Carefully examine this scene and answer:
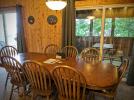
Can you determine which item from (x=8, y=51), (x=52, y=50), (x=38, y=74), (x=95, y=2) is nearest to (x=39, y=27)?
(x=52, y=50)

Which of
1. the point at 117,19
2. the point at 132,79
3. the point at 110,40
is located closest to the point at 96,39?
the point at 110,40

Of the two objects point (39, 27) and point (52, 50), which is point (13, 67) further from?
point (39, 27)

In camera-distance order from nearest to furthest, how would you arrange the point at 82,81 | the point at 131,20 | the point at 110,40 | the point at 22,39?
the point at 82,81
the point at 131,20
the point at 110,40
the point at 22,39

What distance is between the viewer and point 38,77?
2133mm

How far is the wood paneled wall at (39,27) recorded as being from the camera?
4270 millimetres

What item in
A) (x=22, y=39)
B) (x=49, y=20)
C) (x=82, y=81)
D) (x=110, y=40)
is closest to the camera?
(x=82, y=81)

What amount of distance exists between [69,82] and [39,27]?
9.82ft

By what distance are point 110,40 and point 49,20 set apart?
187 cm

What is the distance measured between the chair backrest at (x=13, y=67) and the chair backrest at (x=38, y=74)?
20 centimetres

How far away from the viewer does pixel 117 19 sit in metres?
3.84

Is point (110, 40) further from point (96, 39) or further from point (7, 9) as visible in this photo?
point (7, 9)

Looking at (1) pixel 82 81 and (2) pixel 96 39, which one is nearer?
(1) pixel 82 81

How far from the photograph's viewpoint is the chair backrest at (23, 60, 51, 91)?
2.08 m

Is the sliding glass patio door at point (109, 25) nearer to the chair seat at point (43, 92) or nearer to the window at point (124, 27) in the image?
the window at point (124, 27)
